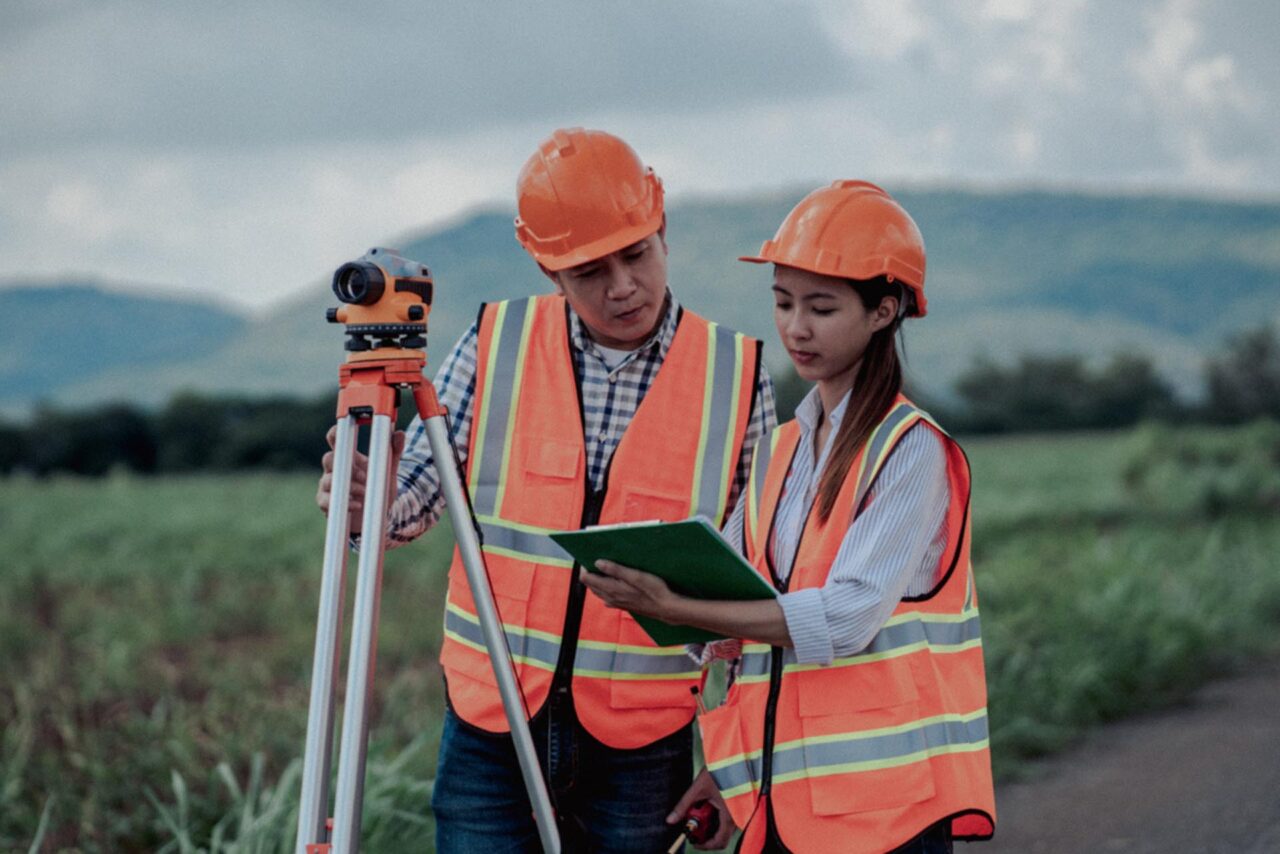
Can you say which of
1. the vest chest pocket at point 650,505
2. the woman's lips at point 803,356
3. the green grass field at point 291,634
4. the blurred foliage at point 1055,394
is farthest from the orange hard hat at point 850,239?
the blurred foliage at point 1055,394

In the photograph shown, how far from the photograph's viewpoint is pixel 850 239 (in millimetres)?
2316

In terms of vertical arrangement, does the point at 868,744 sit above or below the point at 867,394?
below

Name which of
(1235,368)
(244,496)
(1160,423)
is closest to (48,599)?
(244,496)

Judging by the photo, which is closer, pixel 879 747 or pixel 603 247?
pixel 879 747

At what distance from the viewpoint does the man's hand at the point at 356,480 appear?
7.49ft

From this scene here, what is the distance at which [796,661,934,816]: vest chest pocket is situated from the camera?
220 cm

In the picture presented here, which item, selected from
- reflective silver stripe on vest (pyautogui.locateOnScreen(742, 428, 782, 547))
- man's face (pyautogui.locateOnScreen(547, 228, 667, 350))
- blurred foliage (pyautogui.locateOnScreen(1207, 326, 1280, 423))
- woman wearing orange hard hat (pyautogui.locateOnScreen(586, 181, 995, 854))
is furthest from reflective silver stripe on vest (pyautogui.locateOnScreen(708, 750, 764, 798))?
blurred foliage (pyautogui.locateOnScreen(1207, 326, 1280, 423))

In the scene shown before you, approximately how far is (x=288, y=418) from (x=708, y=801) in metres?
22.9

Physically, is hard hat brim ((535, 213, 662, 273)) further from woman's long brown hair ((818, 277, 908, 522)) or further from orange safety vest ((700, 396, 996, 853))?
orange safety vest ((700, 396, 996, 853))

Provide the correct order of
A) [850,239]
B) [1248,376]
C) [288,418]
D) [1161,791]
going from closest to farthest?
[850,239]
[1161,791]
[1248,376]
[288,418]

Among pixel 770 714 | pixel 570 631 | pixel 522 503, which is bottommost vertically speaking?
pixel 770 714

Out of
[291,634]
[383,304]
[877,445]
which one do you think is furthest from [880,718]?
[291,634]

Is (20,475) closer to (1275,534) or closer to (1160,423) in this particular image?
(1160,423)

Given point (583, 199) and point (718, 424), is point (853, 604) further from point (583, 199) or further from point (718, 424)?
point (583, 199)
